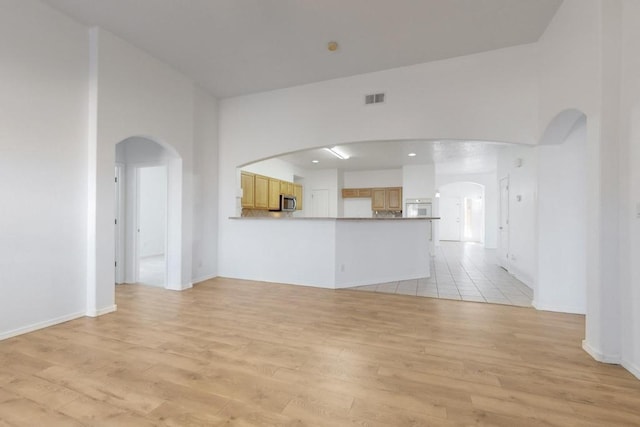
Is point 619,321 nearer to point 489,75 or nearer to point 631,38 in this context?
point 631,38

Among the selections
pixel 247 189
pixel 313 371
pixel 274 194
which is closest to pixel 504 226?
pixel 274 194

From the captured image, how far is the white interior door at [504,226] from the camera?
20.6 ft

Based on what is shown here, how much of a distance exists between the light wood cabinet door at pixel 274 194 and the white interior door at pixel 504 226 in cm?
549

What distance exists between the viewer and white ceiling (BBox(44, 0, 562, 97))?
306 centimetres

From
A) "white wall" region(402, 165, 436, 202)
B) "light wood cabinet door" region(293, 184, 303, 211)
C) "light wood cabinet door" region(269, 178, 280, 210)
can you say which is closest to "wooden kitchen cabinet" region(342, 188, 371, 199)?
"white wall" region(402, 165, 436, 202)

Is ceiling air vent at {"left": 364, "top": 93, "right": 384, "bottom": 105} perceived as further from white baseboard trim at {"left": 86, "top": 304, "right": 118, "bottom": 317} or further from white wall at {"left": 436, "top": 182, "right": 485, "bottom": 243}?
white wall at {"left": 436, "top": 182, "right": 485, "bottom": 243}

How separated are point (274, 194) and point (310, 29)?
4.46 metres

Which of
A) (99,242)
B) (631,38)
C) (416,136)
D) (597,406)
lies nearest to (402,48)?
(416,136)

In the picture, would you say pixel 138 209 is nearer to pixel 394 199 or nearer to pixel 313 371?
pixel 313 371

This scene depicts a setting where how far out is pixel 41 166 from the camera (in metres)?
2.98

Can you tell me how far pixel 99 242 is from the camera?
339 cm

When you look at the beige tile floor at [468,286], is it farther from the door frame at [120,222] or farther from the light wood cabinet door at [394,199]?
the door frame at [120,222]

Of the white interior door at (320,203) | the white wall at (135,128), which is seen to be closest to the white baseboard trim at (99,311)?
the white wall at (135,128)

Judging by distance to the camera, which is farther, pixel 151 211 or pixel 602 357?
pixel 151 211
